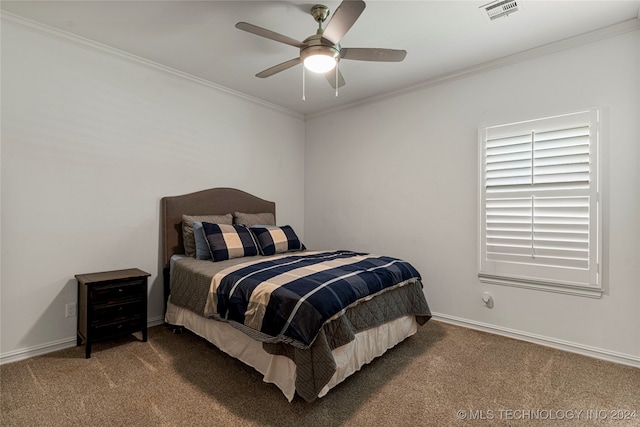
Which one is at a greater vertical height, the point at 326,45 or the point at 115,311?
the point at 326,45

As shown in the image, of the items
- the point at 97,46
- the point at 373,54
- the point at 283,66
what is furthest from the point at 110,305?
the point at 373,54

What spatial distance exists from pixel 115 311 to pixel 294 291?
168cm

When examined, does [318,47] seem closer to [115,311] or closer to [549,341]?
[115,311]

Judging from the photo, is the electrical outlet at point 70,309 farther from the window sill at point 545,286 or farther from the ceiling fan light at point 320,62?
the window sill at point 545,286

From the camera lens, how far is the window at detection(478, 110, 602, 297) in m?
2.60

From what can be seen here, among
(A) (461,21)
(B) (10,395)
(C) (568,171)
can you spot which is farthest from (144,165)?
(C) (568,171)

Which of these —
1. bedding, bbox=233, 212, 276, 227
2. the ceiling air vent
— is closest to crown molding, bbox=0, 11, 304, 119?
bedding, bbox=233, 212, 276, 227

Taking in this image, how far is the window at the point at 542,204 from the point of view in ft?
8.54

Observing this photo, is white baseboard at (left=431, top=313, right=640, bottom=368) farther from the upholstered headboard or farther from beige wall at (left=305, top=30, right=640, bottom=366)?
the upholstered headboard

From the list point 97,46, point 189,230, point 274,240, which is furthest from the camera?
point 274,240

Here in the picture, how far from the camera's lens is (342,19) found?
1.92 meters

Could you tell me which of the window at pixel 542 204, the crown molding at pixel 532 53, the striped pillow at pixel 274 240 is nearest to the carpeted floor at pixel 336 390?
the window at pixel 542 204

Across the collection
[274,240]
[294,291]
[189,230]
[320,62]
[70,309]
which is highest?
[320,62]

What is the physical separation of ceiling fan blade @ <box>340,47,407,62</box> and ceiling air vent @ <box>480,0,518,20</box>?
0.69 metres
